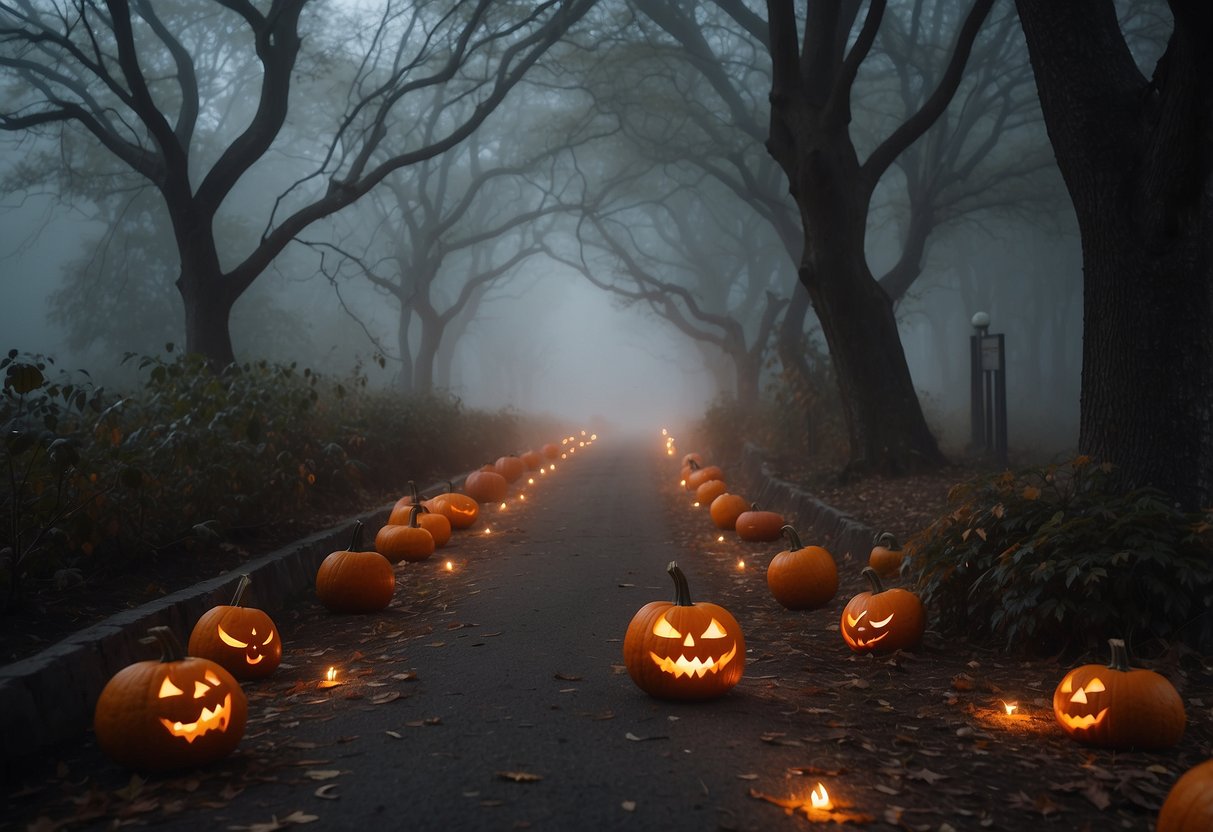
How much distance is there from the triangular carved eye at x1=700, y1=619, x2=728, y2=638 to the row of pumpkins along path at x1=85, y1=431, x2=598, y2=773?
6.66 ft

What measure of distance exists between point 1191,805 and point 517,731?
99.1 inches

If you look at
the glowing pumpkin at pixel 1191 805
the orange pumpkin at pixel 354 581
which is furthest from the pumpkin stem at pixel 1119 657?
the orange pumpkin at pixel 354 581

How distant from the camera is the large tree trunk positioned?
6.06 metres

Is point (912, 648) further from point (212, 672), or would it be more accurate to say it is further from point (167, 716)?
point (167, 716)

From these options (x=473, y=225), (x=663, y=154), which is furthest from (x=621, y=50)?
(x=473, y=225)

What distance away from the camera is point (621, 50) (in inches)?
849

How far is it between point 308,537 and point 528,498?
7227mm

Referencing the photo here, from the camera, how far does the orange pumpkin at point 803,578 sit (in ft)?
23.0

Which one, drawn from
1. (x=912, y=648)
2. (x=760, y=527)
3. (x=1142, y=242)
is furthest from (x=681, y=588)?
(x=760, y=527)

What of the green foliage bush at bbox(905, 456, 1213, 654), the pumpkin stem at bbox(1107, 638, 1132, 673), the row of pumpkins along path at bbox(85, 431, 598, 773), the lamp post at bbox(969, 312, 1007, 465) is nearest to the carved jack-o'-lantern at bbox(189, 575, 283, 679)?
the row of pumpkins along path at bbox(85, 431, 598, 773)

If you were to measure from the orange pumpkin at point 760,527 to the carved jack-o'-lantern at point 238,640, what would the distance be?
19.5 ft

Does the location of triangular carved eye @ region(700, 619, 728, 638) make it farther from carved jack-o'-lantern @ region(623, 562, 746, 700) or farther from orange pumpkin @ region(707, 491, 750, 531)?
orange pumpkin @ region(707, 491, 750, 531)

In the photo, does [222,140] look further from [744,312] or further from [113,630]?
[113,630]

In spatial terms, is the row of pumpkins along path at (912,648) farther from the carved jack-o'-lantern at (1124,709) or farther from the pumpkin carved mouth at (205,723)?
the pumpkin carved mouth at (205,723)
